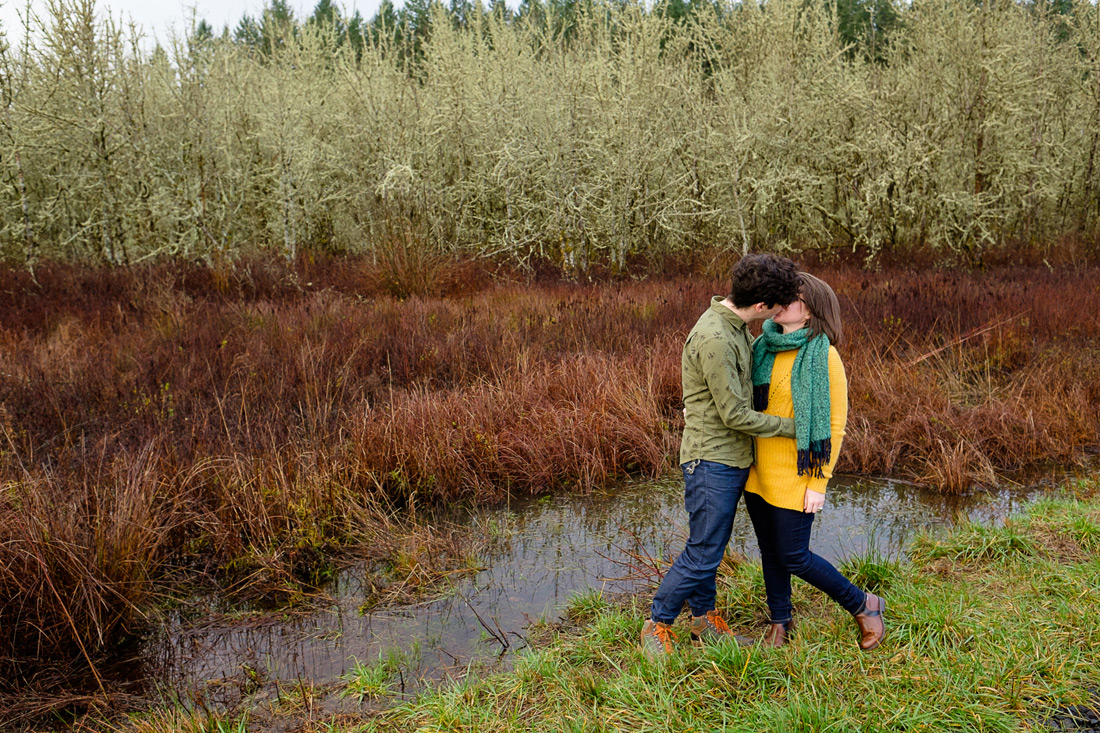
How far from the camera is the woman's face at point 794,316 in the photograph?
2.82m

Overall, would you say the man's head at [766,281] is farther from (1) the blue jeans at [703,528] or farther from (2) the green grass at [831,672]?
(2) the green grass at [831,672]

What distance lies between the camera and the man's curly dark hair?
2.71 meters

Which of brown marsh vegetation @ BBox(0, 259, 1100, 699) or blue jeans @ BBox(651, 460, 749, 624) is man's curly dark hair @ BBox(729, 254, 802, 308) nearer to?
blue jeans @ BBox(651, 460, 749, 624)

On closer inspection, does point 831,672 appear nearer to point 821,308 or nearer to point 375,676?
point 821,308

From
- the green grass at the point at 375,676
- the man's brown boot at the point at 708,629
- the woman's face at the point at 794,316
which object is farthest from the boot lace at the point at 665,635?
the woman's face at the point at 794,316

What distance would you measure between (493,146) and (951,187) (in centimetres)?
892

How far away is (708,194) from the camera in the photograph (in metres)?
14.8

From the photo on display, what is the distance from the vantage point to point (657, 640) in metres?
→ 2.99

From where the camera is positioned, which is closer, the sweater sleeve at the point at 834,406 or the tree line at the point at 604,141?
the sweater sleeve at the point at 834,406

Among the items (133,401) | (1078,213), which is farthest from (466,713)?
(1078,213)

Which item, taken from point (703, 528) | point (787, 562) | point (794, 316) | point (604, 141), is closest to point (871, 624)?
point (787, 562)

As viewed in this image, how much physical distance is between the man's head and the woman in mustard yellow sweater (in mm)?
77

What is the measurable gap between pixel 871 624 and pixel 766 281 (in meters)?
1.47

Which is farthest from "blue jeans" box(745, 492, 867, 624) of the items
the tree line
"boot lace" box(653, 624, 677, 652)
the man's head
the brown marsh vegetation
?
the tree line
